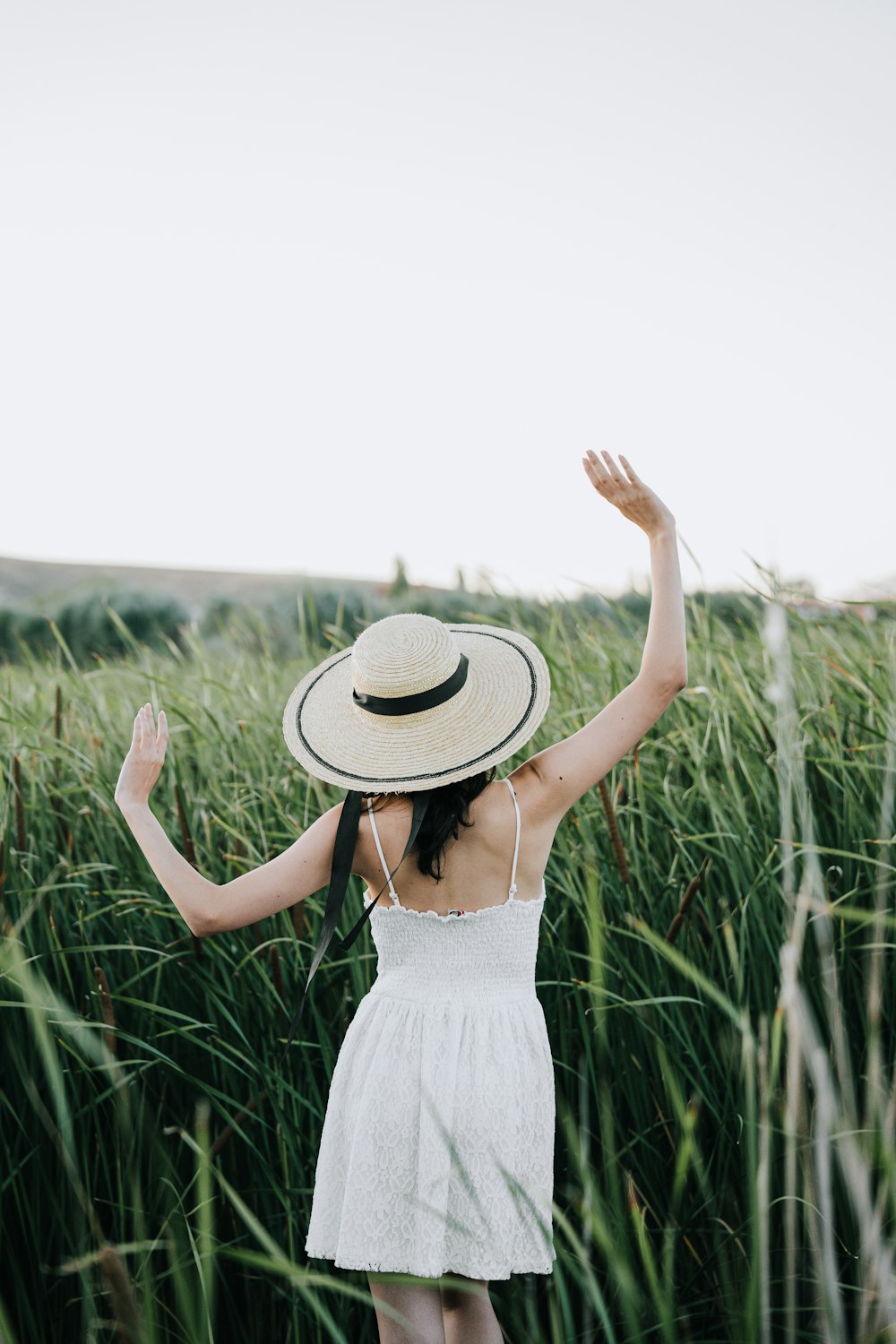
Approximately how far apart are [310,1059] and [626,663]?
5.05 ft

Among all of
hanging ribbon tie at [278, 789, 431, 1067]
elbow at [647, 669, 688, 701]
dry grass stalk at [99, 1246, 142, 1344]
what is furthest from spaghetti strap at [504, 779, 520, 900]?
dry grass stalk at [99, 1246, 142, 1344]

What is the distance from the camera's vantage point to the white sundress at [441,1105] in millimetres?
1663

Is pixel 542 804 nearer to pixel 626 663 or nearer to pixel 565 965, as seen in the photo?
pixel 565 965

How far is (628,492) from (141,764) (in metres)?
0.96

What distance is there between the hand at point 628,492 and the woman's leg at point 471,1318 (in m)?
1.29

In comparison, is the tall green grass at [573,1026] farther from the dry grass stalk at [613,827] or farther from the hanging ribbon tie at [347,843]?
the hanging ribbon tie at [347,843]

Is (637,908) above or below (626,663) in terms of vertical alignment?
below

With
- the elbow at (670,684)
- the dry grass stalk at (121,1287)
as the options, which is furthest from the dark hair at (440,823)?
the dry grass stalk at (121,1287)

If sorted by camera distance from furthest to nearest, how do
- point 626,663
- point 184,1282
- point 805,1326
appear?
point 626,663 < point 805,1326 < point 184,1282

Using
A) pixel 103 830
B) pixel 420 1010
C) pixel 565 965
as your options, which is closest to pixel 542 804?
pixel 420 1010

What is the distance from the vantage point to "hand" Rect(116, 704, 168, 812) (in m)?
1.78

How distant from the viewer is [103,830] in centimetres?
281

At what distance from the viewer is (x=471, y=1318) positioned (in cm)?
172

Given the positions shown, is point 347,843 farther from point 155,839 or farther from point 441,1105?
point 441,1105
